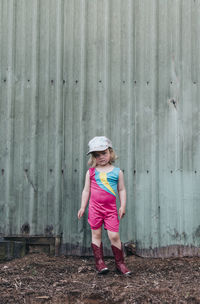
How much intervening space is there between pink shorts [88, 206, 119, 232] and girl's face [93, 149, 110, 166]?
1.56ft

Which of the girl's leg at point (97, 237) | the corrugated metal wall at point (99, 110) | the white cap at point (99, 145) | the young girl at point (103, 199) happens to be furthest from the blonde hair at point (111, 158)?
the girl's leg at point (97, 237)

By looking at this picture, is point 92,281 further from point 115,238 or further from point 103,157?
point 103,157

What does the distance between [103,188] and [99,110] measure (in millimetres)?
1007

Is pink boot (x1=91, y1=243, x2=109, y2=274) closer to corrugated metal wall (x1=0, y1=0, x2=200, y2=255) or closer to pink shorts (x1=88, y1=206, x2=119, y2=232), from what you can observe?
pink shorts (x1=88, y1=206, x2=119, y2=232)

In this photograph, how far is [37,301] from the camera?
3.28 m

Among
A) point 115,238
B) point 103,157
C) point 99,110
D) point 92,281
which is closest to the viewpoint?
point 92,281

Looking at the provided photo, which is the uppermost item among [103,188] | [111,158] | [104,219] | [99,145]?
[99,145]

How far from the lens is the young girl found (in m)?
4.05

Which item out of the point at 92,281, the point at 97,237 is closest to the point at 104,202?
the point at 97,237

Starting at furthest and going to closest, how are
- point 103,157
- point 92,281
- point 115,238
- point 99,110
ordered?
point 99,110
point 103,157
point 115,238
point 92,281

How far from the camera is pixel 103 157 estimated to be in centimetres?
417

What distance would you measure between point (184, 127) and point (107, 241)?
5.13 feet

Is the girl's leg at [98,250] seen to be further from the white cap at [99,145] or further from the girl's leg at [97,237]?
the white cap at [99,145]

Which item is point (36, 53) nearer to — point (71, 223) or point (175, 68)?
point (175, 68)
